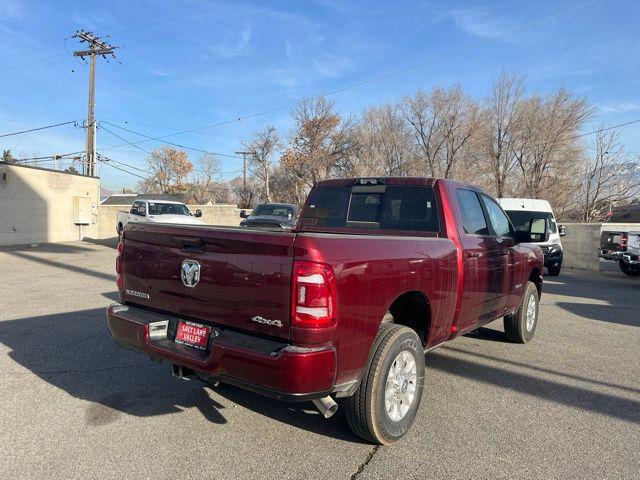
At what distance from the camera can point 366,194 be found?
4898 mm

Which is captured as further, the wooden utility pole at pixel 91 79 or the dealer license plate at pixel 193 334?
the wooden utility pole at pixel 91 79

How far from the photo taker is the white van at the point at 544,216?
44.5 ft

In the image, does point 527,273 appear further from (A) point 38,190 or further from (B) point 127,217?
A: (A) point 38,190

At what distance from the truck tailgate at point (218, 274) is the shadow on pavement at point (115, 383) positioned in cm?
93

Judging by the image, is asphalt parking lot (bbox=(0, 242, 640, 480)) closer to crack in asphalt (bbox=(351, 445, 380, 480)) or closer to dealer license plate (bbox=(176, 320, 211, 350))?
crack in asphalt (bbox=(351, 445, 380, 480))

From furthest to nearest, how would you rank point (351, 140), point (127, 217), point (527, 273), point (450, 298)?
point (351, 140), point (127, 217), point (527, 273), point (450, 298)

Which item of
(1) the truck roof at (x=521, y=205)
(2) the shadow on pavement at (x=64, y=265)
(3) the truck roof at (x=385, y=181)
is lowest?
(2) the shadow on pavement at (x=64, y=265)

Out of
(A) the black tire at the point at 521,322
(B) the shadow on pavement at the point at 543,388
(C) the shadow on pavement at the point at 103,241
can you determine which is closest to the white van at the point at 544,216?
(A) the black tire at the point at 521,322

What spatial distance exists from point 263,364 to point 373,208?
249cm

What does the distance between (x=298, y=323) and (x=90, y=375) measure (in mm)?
2889

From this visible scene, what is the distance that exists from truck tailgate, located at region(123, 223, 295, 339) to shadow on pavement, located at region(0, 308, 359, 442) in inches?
36.8

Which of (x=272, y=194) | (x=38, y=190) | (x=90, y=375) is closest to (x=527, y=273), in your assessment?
(x=90, y=375)

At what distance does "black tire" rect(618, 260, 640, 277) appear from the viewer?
544 inches

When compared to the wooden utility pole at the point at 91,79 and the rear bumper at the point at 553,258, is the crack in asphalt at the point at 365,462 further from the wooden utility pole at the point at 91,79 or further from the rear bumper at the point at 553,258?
the wooden utility pole at the point at 91,79
